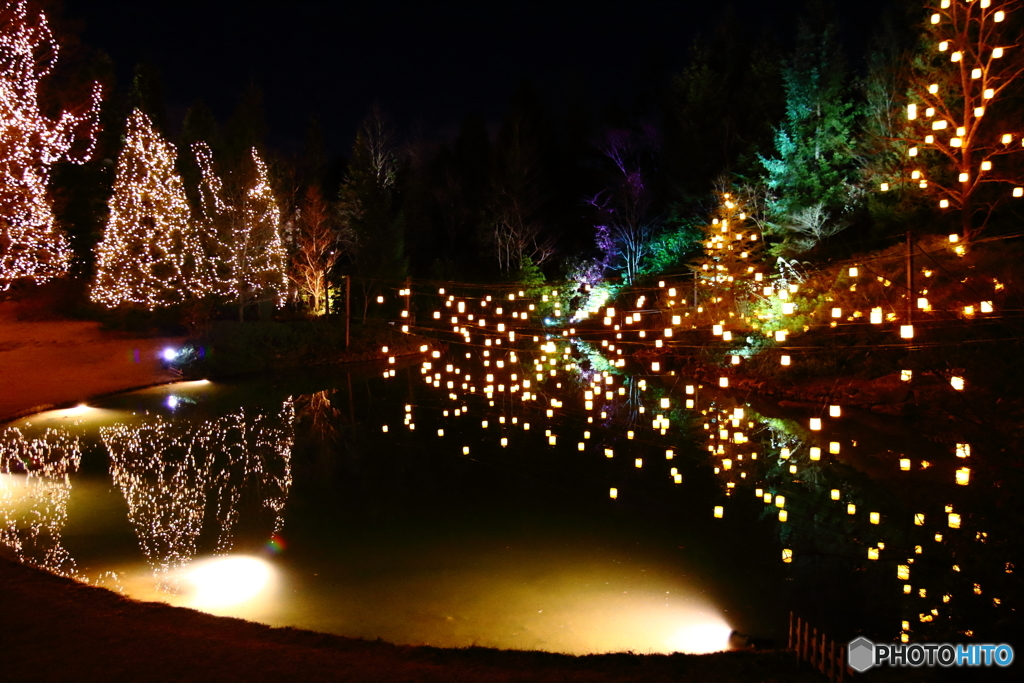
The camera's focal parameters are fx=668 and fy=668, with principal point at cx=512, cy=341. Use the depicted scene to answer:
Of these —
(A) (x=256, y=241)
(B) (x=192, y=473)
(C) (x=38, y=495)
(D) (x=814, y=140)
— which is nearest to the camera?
(C) (x=38, y=495)

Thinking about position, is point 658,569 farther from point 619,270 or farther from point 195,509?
point 619,270

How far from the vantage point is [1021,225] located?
47.4ft

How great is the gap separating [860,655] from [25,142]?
56.4 ft

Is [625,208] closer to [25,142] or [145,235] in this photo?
[145,235]

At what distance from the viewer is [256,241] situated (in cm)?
2381

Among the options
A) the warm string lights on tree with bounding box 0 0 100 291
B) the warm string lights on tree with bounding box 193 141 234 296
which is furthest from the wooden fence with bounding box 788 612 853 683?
the warm string lights on tree with bounding box 193 141 234 296

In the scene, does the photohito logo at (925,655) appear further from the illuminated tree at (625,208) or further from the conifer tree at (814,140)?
the illuminated tree at (625,208)

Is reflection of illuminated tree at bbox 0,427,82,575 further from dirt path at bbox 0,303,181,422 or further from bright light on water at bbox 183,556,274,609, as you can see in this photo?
dirt path at bbox 0,303,181,422

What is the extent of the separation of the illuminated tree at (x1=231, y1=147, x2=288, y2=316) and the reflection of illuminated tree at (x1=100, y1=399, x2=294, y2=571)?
10.9 m

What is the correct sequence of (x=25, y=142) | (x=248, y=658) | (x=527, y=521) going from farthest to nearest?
(x=25, y=142), (x=527, y=521), (x=248, y=658)

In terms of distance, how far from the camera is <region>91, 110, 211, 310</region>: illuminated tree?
20656mm

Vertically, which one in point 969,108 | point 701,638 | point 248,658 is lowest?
point 701,638

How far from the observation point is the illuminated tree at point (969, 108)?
540 inches

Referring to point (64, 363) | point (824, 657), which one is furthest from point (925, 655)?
point (64, 363)
